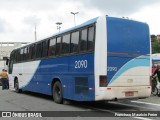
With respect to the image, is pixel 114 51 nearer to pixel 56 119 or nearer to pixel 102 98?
pixel 102 98

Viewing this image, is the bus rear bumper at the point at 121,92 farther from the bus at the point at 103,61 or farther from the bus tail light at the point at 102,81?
the bus tail light at the point at 102,81

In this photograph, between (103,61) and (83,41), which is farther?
(83,41)

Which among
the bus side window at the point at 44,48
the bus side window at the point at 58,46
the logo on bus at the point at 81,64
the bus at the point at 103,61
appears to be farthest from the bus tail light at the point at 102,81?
the bus side window at the point at 44,48

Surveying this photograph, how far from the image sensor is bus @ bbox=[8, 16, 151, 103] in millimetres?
12477

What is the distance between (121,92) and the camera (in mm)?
12758

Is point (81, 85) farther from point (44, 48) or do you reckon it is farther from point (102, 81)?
point (44, 48)

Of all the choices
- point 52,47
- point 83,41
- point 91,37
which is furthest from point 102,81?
point 52,47

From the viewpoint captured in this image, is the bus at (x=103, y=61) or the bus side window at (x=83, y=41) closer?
the bus at (x=103, y=61)

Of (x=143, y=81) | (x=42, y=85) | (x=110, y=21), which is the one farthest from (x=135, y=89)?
(x=42, y=85)

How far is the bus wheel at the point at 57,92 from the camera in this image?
613 inches

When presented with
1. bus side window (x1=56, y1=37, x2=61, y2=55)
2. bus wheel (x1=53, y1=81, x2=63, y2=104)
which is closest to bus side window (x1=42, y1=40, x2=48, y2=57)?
bus side window (x1=56, y1=37, x2=61, y2=55)

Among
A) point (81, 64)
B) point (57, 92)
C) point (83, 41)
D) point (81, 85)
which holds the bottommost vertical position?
point (57, 92)

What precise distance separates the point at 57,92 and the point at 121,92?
4152 millimetres

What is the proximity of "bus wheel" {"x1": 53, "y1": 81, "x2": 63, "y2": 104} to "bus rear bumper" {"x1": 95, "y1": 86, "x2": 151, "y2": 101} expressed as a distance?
354cm
